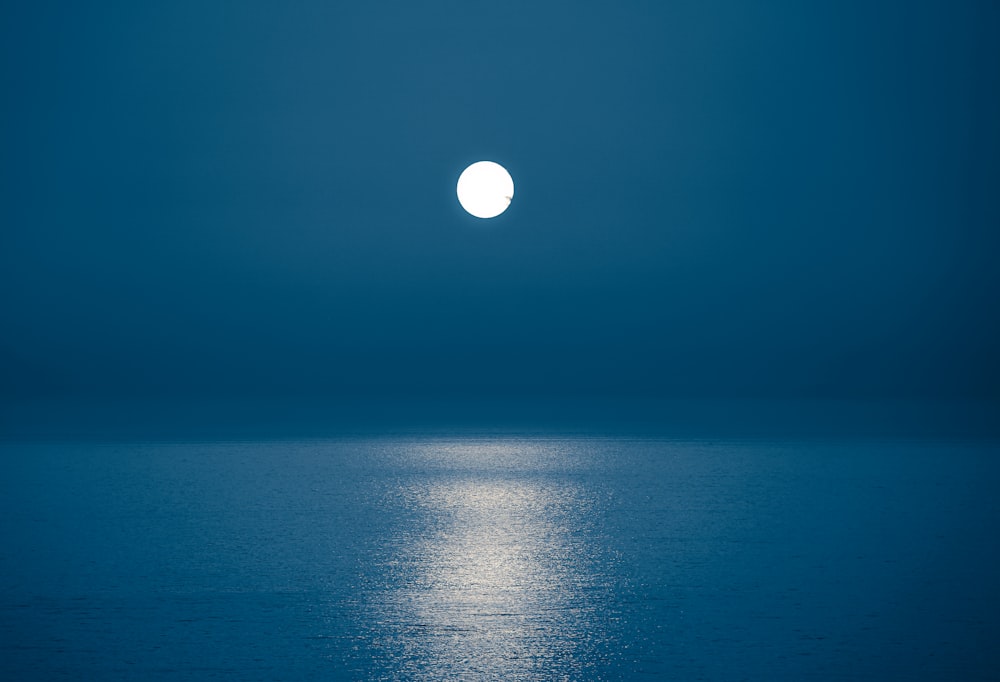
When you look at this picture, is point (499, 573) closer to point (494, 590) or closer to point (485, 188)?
point (494, 590)

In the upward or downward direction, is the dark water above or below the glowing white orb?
below

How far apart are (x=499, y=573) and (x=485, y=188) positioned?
8.11 metres

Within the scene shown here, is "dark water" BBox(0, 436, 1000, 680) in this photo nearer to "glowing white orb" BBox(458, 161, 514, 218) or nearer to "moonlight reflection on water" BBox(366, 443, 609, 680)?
"moonlight reflection on water" BBox(366, 443, 609, 680)

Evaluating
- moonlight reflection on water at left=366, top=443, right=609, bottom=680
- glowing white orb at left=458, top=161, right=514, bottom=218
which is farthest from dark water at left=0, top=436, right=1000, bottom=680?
glowing white orb at left=458, top=161, right=514, bottom=218

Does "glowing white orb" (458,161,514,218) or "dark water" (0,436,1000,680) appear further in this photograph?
"glowing white orb" (458,161,514,218)

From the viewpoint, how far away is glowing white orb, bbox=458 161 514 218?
32.1ft

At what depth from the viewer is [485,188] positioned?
981cm

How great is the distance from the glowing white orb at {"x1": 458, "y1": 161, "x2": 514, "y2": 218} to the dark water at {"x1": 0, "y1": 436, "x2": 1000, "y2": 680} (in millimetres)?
6364

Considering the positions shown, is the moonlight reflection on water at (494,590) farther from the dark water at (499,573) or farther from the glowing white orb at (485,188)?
the glowing white orb at (485,188)

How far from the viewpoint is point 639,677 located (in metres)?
1.46

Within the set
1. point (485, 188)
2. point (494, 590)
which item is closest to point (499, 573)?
point (494, 590)

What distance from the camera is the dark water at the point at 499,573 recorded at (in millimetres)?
1543

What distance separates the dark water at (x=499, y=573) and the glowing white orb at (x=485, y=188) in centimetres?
636

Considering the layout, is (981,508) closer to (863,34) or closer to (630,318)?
(630,318)
